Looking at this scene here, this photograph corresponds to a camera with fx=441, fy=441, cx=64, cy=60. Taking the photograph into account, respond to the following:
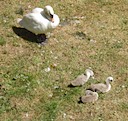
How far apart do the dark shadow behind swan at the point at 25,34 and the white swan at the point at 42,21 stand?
0.23 meters

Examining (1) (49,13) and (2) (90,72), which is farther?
(1) (49,13)

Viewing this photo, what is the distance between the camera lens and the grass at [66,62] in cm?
759

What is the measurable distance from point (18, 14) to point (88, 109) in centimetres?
330

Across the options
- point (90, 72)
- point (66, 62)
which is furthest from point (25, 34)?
point (90, 72)

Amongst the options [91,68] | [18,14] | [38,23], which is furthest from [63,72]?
[18,14]

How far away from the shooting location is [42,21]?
874cm

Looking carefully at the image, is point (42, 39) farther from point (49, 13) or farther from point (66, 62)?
point (66, 62)

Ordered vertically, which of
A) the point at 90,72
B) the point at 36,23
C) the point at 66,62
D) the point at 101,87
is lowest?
the point at 101,87

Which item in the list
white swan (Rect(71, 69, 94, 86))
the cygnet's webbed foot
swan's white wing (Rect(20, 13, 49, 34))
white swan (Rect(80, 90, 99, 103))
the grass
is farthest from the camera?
the cygnet's webbed foot

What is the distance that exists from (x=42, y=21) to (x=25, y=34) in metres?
0.71

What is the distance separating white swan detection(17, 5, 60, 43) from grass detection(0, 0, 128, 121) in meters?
0.36

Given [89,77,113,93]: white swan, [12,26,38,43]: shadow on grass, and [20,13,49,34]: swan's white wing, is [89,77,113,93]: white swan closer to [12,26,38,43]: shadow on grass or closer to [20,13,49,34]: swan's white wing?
[20,13,49,34]: swan's white wing

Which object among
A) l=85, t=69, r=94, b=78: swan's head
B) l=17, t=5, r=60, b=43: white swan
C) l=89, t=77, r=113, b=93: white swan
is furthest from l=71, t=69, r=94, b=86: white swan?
l=17, t=5, r=60, b=43: white swan

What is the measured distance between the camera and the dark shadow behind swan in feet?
30.1
